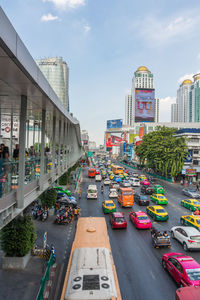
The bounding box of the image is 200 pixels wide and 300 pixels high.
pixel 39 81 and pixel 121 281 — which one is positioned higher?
pixel 39 81

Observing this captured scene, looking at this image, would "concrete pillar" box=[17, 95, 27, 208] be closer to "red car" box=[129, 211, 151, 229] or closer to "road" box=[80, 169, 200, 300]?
"road" box=[80, 169, 200, 300]

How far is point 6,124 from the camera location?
15086mm

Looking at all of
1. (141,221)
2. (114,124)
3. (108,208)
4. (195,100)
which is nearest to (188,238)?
(141,221)

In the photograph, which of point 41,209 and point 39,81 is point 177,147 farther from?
point 39,81

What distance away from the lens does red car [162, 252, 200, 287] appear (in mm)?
9680

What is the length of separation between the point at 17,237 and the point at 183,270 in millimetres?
8059

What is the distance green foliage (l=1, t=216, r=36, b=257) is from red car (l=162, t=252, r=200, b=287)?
7303 millimetres

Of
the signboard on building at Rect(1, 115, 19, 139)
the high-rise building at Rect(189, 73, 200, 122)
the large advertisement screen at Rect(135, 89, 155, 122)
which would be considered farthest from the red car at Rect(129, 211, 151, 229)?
the high-rise building at Rect(189, 73, 200, 122)

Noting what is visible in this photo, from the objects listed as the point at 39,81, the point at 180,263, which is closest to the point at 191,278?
the point at 180,263

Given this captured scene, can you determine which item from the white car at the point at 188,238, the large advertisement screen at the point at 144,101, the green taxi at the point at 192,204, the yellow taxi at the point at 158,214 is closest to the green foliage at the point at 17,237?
the white car at the point at 188,238

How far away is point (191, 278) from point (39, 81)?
33.0 feet

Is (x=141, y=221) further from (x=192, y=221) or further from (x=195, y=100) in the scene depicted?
(x=195, y=100)

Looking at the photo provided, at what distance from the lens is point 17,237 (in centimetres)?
1139

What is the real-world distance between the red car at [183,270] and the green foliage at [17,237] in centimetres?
730
